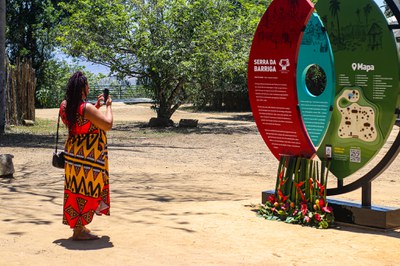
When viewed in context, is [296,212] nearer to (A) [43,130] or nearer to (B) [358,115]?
Result: (B) [358,115]

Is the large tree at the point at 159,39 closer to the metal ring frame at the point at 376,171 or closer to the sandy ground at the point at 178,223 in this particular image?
the sandy ground at the point at 178,223

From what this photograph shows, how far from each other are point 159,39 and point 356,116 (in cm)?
1600

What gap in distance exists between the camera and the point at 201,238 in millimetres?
7512

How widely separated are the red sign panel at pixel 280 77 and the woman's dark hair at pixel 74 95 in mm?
2750

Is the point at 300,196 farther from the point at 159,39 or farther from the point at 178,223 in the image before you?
the point at 159,39

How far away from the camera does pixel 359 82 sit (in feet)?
27.1

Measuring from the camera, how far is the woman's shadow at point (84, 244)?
703cm

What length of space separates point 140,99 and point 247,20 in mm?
17867

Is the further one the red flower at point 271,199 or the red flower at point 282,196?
the red flower at point 271,199

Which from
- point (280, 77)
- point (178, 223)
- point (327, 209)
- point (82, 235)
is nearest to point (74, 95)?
point (82, 235)

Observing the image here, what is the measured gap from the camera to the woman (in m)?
7.07

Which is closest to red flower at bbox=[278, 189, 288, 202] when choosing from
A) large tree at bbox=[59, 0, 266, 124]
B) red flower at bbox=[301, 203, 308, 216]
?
red flower at bbox=[301, 203, 308, 216]

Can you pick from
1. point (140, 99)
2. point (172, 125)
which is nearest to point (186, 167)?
point (172, 125)

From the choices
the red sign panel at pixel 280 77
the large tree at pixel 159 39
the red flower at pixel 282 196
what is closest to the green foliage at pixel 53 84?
the large tree at pixel 159 39
